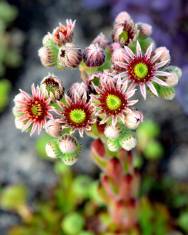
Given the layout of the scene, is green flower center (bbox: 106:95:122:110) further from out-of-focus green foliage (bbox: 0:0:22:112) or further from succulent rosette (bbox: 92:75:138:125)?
out-of-focus green foliage (bbox: 0:0:22:112)

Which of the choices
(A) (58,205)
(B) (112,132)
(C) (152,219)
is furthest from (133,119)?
(A) (58,205)

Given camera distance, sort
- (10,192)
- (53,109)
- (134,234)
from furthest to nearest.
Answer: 1. (10,192)
2. (134,234)
3. (53,109)

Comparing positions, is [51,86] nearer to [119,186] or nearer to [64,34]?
[64,34]

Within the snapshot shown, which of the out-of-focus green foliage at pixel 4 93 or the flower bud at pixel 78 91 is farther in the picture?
the out-of-focus green foliage at pixel 4 93

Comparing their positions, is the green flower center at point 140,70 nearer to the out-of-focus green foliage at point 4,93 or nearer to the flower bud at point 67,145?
the flower bud at point 67,145

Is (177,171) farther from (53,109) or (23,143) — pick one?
(53,109)

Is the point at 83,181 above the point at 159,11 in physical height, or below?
below

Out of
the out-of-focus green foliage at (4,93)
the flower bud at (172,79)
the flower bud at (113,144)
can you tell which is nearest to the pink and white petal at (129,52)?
the flower bud at (172,79)

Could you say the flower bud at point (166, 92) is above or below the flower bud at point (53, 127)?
above

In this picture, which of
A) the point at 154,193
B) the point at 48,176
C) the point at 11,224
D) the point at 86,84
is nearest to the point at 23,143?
the point at 48,176
